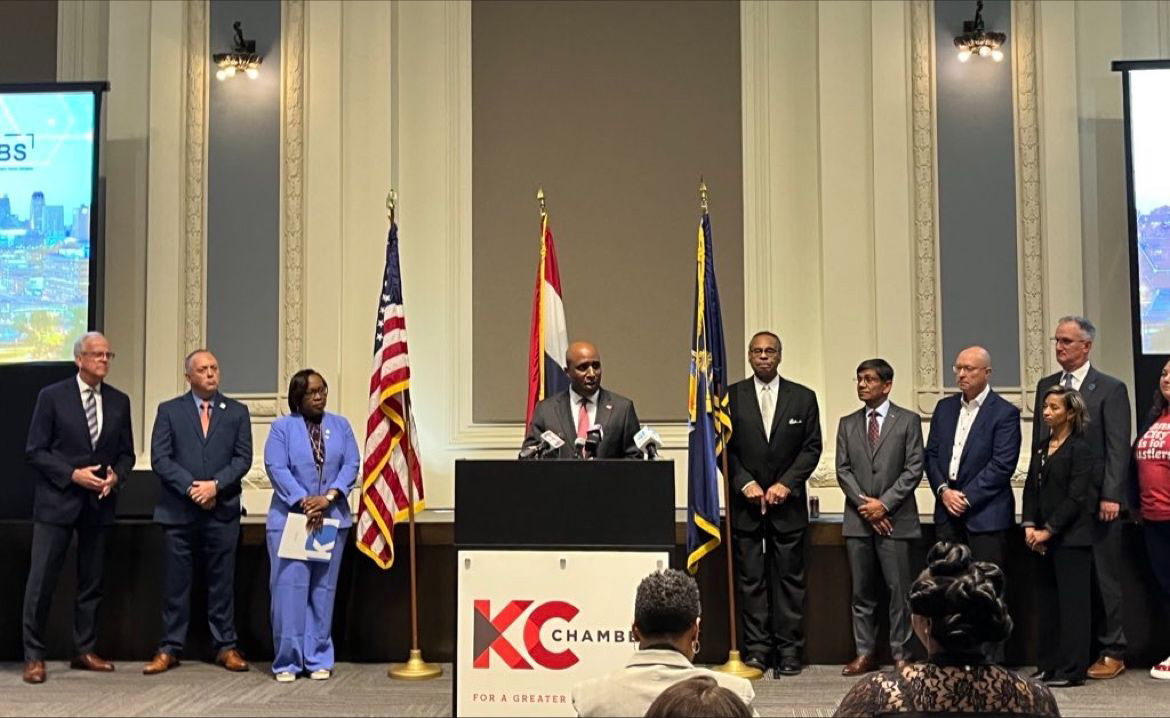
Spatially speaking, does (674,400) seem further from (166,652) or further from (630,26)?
(166,652)

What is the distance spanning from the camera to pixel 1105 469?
6656mm

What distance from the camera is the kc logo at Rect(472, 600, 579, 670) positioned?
194 inches

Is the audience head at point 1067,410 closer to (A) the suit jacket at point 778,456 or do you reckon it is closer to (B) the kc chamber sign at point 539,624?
(A) the suit jacket at point 778,456

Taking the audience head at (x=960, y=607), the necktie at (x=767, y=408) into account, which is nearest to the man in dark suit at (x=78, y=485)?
the necktie at (x=767, y=408)

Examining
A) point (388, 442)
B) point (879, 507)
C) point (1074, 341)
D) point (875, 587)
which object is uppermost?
point (1074, 341)

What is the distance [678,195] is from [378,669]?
368 cm

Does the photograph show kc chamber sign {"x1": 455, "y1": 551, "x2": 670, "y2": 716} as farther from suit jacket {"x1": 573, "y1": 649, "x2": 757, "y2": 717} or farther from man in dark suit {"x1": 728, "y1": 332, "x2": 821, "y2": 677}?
man in dark suit {"x1": 728, "y1": 332, "x2": 821, "y2": 677}

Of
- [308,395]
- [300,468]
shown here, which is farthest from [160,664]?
[308,395]

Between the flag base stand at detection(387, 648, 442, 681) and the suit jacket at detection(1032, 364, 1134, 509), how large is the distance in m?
3.30

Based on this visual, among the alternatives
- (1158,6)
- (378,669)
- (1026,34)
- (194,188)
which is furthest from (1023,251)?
(194,188)

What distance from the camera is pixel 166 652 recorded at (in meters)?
7.06

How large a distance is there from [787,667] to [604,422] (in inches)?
63.7

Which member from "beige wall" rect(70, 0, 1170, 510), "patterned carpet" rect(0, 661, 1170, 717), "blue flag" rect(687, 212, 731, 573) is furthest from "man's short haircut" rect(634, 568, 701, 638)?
"beige wall" rect(70, 0, 1170, 510)

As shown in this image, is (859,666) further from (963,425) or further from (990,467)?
(963,425)
